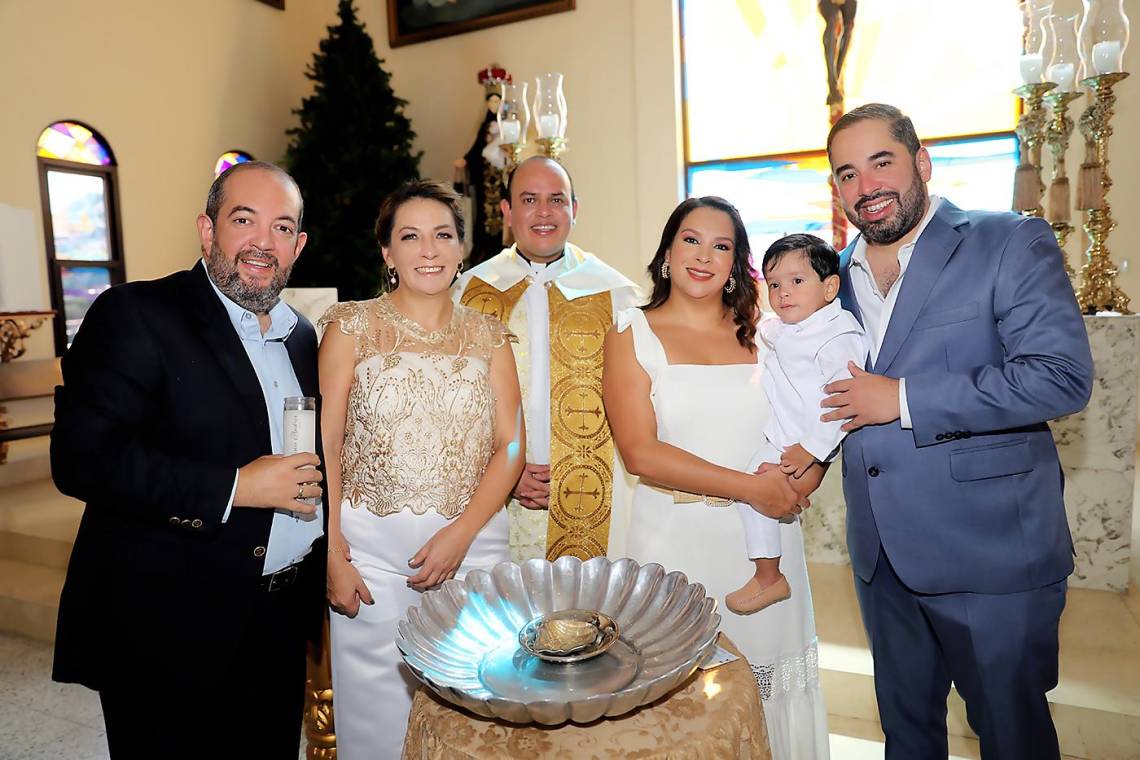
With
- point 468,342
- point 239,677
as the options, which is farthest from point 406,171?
point 239,677

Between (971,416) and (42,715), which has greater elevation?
(971,416)

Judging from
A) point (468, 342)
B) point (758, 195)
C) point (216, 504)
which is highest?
point (758, 195)

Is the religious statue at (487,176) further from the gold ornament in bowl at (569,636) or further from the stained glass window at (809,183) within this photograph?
the gold ornament in bowl at (569,636)

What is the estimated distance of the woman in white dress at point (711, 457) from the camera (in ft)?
6.73

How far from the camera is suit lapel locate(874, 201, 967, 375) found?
5.97 ft

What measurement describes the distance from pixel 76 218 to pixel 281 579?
581 cm

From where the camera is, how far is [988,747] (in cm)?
185

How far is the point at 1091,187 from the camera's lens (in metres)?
3.45

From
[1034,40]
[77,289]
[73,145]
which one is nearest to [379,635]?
[1034,40]

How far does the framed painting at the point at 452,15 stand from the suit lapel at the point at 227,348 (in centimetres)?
615

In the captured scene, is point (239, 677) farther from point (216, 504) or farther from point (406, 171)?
point (406, 171)

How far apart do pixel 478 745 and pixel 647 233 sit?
5977 mm

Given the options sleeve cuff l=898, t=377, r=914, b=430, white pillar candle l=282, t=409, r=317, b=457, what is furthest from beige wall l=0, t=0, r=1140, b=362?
white pillar candle l=282, t=409, r=317, b=457

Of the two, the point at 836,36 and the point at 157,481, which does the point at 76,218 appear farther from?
the point at 836,36
